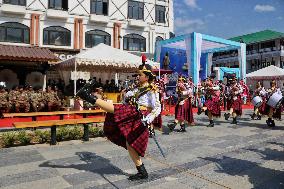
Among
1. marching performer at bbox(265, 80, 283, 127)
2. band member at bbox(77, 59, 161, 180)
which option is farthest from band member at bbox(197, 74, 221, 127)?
band member at bbox(77, 59, 161, 180)

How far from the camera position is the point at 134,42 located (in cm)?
2712

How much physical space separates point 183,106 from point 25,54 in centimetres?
1176

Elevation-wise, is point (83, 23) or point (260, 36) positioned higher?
point (260, 36)

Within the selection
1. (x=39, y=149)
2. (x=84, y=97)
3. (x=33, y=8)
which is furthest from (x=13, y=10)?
(x=84, y=97)

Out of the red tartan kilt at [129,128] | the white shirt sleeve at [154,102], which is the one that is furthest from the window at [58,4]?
the red tartan kilt at [129,128]

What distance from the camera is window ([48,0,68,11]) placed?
923 inches

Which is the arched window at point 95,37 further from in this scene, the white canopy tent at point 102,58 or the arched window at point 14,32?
the white canopy tent at point 102,58

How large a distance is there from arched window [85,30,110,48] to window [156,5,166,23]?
215 inches

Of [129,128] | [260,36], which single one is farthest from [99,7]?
[260,36]

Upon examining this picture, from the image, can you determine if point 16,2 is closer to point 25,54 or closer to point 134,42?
point 25,54

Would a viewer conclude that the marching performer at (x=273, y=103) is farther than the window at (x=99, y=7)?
No

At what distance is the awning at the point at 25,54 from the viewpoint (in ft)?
55.0

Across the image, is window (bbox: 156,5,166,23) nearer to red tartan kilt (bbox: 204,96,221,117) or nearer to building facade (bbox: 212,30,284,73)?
red tartan kilt (bbox: 204,96,221,117)

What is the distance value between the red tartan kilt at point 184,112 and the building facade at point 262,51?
1514 inches
